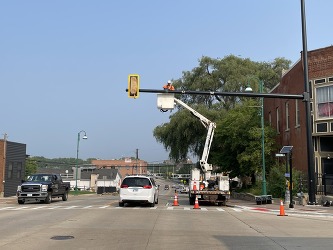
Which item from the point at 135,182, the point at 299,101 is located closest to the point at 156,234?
the point at 135,182

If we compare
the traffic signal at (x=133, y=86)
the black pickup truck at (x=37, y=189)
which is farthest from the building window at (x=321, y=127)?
the black pickup truck at (x=37, y=189)

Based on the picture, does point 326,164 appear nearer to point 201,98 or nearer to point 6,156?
point 201,98

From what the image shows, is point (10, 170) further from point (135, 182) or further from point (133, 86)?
point (133, 86)

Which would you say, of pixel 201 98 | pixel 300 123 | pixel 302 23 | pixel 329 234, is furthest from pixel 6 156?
pixel 329 234

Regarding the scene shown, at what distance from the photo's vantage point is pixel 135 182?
2280 cm

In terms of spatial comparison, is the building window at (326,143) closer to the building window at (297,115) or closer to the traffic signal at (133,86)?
the building window at (297,115)

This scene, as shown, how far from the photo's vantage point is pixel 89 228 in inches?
507

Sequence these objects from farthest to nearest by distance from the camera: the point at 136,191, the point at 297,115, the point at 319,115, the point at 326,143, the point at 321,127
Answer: the point at 297,115, the point at 326,143, the point at 319,115, the point at 321,127, the point at 136,191

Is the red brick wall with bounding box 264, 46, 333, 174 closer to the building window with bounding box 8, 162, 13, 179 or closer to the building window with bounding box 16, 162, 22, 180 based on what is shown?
the building window with bounding box 8, 162, 13, 179

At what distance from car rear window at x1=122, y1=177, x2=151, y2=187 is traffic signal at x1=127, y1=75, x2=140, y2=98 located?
192 inches

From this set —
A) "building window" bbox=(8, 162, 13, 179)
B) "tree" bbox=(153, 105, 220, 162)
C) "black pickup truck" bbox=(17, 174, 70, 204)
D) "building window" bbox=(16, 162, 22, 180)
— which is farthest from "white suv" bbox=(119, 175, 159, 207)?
"building window" bbox=(16, 162, 22, 180)

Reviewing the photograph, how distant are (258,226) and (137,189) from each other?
967 cm

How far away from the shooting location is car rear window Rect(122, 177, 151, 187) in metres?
22.7

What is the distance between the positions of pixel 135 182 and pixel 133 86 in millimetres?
5445
